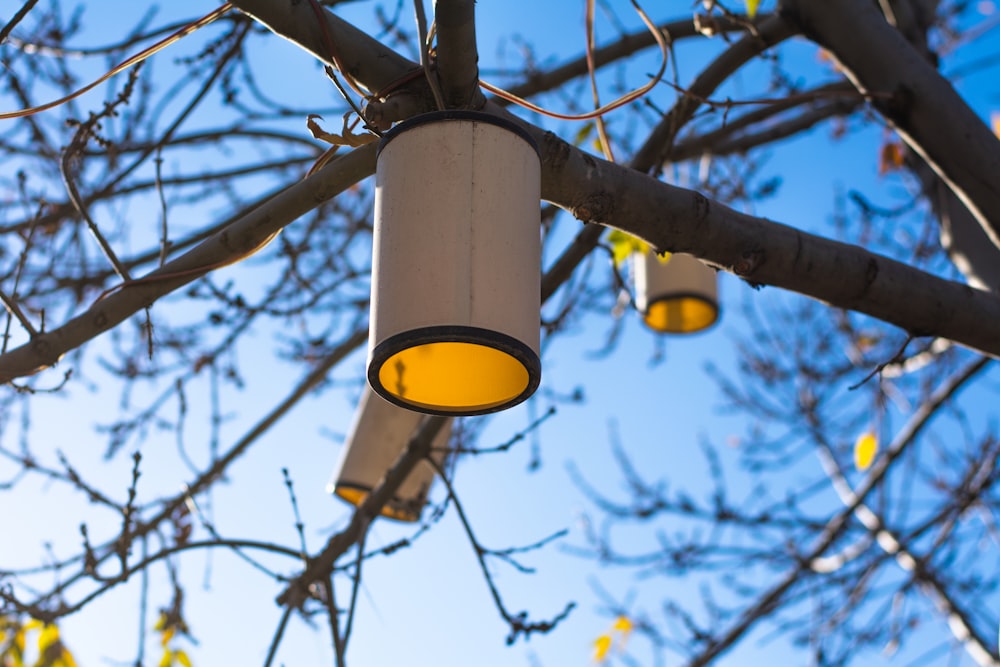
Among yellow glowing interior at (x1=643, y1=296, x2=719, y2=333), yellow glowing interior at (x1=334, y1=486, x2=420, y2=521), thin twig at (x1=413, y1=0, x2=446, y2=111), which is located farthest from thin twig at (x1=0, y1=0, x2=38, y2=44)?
yellow glowing interior at (x1=643, y1=296, x2=719, y2=333)

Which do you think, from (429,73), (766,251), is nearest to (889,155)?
(766,251)

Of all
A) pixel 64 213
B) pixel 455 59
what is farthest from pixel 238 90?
pixel 455 59

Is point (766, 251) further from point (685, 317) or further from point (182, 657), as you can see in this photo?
point (685, 317)

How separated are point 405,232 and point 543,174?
1.27ft

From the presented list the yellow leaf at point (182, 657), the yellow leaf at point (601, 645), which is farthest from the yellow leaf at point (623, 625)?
the yellow leaf at point (182, 657)

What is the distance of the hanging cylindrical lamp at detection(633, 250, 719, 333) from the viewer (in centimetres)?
407

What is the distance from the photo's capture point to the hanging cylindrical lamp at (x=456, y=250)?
1.52 m

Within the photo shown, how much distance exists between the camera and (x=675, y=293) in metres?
4.05

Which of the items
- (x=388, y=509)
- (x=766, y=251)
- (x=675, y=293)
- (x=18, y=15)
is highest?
(x=675, y=293)

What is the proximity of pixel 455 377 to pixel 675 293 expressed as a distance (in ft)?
7.94

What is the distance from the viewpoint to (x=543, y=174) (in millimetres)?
1862

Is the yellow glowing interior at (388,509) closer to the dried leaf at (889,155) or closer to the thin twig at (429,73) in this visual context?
the thin twig at (429,73)

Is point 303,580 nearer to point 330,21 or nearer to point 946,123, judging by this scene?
point 330,21

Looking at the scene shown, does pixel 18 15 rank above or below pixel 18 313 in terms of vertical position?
above
